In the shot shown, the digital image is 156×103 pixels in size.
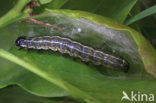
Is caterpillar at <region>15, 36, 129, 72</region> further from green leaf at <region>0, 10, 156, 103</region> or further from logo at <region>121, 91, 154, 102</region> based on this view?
logo at <region>121, 91, 154, 102</region>

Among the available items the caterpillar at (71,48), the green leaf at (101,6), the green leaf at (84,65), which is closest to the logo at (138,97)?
the green leaf at (84,65)

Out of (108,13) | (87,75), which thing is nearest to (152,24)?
(108,13)

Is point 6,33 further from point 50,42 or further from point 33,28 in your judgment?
point 50,42

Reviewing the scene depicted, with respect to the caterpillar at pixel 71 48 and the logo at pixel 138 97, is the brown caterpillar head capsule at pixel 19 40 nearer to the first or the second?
the caterpillar at pixel 71 48

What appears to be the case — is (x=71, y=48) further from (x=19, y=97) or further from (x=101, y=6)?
(x=19, y=97)

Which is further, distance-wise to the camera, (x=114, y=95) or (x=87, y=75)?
(x=87, y=75)

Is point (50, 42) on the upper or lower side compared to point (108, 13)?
lower
